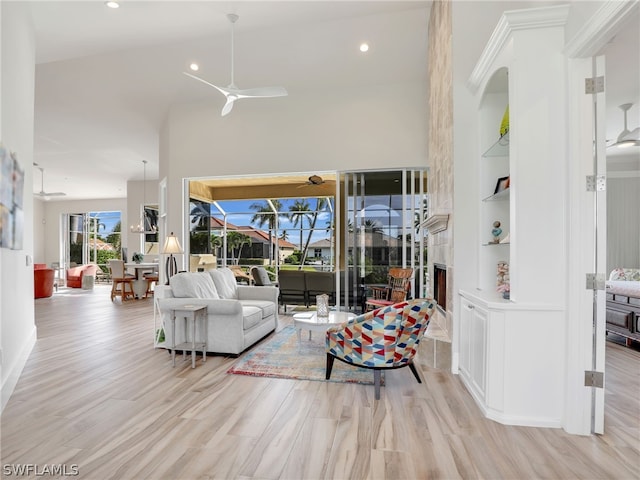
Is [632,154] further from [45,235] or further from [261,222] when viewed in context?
[45,235]

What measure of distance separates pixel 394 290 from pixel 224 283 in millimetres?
2660

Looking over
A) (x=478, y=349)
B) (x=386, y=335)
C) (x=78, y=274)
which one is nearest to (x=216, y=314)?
(x=386, y=335)

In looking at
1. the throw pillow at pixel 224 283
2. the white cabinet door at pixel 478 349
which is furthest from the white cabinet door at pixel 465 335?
the throw pillow at pixel 224 283

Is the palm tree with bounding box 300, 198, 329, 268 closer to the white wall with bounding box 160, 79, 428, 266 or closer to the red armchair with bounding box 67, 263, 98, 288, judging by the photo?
the white wall with bounding box 160, 79, 428, 266

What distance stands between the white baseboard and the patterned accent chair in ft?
8.93

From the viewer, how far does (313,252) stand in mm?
9742

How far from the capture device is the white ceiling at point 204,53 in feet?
13.2

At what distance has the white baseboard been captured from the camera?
2.72 metres

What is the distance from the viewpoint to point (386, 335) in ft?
9.33

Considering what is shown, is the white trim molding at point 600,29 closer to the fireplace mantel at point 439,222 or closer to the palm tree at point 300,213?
the fireplace mantel at point 439,222

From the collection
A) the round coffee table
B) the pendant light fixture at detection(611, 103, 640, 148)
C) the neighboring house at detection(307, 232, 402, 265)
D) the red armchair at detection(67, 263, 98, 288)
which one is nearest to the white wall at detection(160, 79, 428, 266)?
the neighboring house at detection(307, 232, 402, 265)

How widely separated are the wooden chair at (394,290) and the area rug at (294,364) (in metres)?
1.19

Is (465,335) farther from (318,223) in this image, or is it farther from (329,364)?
(318,223)

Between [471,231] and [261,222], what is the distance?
24.6 ft
